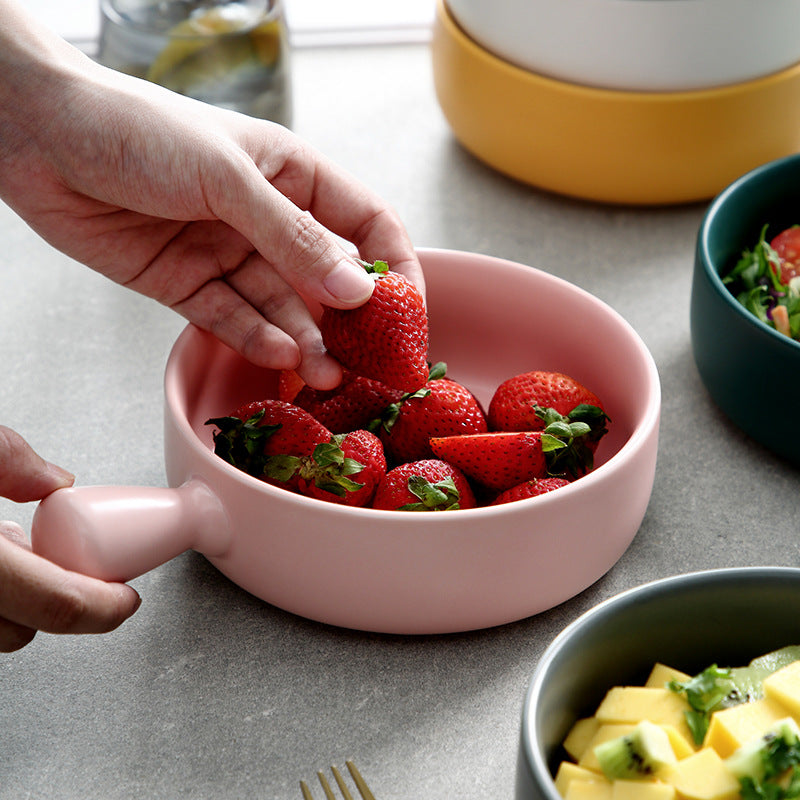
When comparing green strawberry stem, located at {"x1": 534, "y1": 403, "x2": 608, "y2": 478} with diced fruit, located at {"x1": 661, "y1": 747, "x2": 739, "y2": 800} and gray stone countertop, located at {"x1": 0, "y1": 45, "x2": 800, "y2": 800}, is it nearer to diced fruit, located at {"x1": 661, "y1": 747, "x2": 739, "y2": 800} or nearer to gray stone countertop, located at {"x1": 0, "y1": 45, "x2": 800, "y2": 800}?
gray stone countertop, located at {"x1": 0, "y1": 45, "x2": 800, "y2": 800}

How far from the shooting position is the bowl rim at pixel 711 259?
827 millimetres

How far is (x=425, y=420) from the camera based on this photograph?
83cm

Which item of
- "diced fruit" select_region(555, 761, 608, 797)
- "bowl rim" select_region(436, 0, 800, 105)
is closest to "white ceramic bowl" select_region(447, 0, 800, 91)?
"bowl rim" select_region(436, 0, 800, 105)

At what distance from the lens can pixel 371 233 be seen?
3.10ft

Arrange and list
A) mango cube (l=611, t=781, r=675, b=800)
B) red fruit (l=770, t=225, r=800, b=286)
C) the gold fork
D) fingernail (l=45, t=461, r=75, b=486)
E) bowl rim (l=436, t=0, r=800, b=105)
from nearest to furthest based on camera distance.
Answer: mango cube (l=611, t=781, r=675, b=800)
the gold fork
fingernail (l=45, t=461, r=75, b=486)
red fruit (l=770, t=225, r=800, b=286)
bowl rim (l=436, t=0, r=800, b=105)

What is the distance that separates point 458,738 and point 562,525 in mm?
156

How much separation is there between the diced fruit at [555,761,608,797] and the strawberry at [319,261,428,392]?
334 mm

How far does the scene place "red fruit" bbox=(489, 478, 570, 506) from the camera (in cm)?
75

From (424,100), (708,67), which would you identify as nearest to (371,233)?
(708,67)

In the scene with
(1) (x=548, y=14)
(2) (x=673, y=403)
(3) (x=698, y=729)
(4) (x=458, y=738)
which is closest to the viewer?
(3) (x=698, y=729)

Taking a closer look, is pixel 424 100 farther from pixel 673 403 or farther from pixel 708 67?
pixel 673 403

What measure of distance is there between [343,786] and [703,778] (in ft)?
0.72

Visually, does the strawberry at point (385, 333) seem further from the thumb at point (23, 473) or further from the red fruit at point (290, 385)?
the thumb at point (23, 473)

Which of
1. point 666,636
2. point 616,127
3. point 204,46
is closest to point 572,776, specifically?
point 666,636
